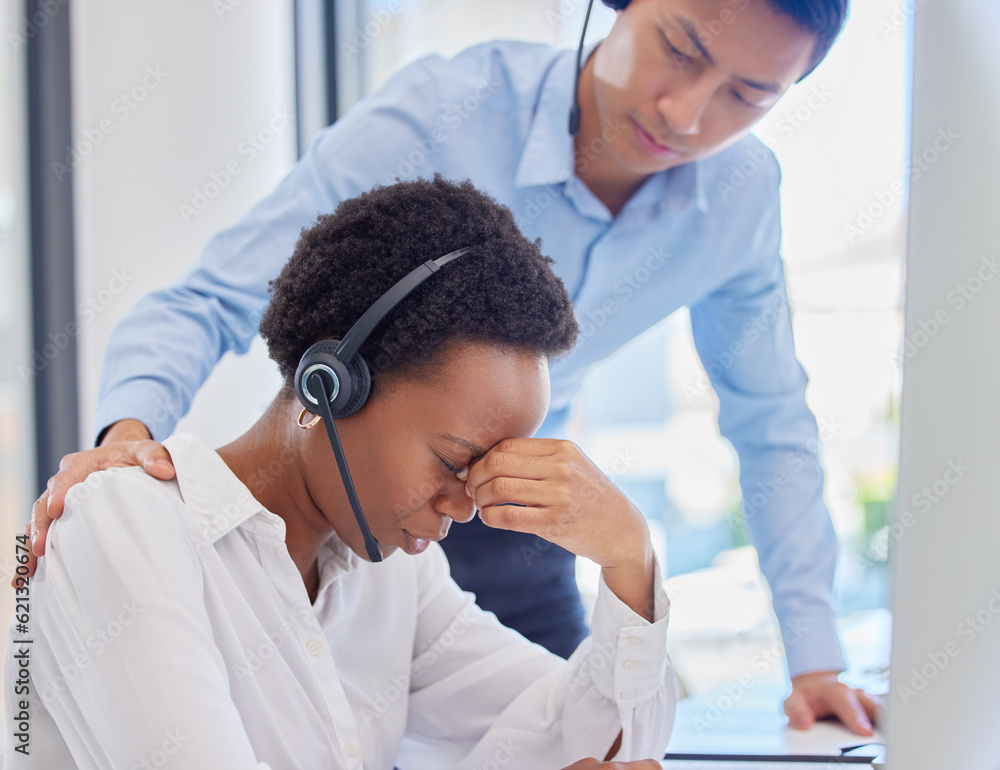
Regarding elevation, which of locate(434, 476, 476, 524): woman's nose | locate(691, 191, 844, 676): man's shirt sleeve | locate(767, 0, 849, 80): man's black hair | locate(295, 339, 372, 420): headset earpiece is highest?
locate(767, 0, 849, 80): man's black hair

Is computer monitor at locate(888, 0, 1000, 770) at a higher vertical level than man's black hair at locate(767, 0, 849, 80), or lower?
lower

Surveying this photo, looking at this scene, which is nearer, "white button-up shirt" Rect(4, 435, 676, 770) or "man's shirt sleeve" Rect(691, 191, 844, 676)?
"white button-up shirt" Rect(4, 435, 676, 770)

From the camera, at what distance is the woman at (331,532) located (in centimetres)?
76

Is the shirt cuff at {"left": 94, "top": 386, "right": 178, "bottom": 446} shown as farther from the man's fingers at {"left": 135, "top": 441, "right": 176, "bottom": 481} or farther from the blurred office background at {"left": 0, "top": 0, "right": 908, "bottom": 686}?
the blurred office background at {"left": 0, "top": 0, "right": 908, "bottom": 686}

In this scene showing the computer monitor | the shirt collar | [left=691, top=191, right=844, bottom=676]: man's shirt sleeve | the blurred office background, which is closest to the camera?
the computer monitor

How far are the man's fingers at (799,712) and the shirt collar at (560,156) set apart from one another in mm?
850

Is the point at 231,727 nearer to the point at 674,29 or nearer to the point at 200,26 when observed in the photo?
the point at 674,29

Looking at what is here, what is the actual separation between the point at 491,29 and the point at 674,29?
1.48 meters

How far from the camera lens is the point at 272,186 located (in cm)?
238

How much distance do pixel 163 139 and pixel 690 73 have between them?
131cm

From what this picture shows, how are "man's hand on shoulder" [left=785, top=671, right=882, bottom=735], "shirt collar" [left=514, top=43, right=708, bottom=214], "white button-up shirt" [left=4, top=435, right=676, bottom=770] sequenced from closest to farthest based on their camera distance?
1. "white button-up shirt" [left=4, top=435, right=676, bottom=770]
2. "man's hand on shoulder" [left=785, top=671, right=882, bottom=735]
3. "shirt collar" [left=514, top=43, right=708, bottom=214]

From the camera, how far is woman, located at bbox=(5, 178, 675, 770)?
2.50 ft

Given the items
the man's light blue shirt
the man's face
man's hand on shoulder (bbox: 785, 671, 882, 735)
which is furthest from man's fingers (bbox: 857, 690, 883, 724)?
the man's face

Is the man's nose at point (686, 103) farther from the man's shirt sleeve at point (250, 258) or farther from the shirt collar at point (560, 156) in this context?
the man's shirt sleeve at point (250, 258)
